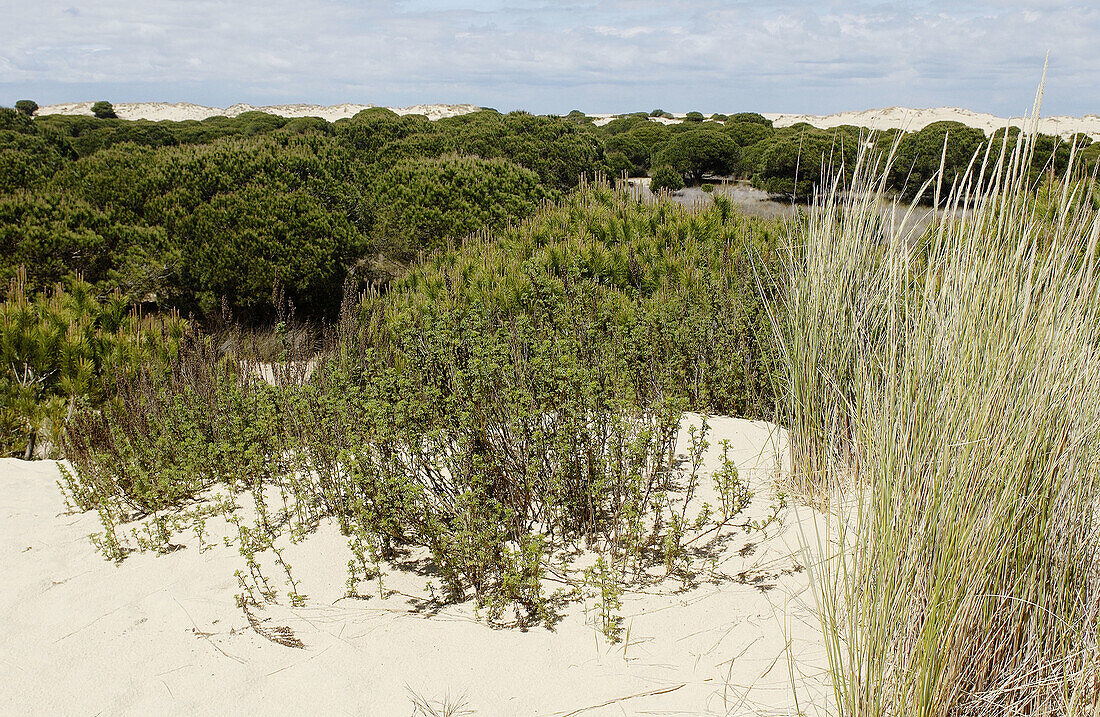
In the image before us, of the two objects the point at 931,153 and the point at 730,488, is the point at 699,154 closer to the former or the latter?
the point at 931,153

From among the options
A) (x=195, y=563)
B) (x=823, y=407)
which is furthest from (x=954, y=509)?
(x=195, y=563)

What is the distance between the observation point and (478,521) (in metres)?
2.74

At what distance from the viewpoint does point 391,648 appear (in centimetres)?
244

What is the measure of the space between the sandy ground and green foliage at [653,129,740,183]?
61.2ft

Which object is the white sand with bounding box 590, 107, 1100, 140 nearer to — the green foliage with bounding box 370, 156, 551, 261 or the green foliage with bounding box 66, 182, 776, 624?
the green foliage with bounding box 370, 156, 551, 261

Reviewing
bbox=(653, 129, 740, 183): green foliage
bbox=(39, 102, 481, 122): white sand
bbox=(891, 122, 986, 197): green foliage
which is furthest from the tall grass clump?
bbox=(39, 102, 481, 122): white sand

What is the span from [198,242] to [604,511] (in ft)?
23.5

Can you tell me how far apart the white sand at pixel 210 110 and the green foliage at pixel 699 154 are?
99.3ft

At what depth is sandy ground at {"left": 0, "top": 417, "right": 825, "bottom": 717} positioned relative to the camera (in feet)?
7.09

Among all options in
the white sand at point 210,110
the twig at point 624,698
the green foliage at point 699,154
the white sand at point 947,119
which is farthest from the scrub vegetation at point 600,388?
the white sand at point 210,110

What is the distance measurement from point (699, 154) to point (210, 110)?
160 ft

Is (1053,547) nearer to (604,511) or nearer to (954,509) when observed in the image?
(954,509)

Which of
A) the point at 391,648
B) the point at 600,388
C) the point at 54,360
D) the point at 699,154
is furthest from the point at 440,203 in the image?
the point at 699,154

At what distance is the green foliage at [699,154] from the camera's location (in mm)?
20438
